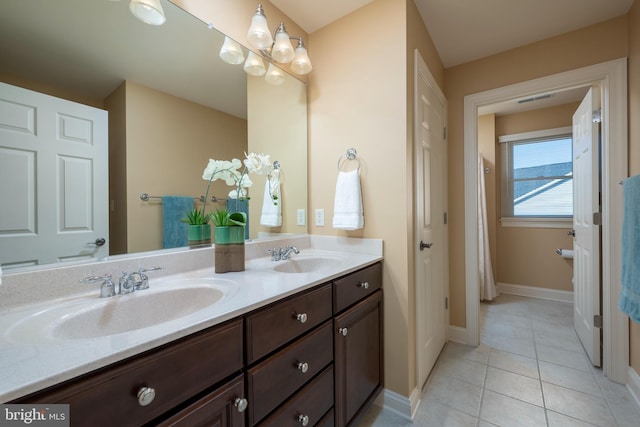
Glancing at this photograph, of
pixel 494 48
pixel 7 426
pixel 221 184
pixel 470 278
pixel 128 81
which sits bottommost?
pixel 470 278

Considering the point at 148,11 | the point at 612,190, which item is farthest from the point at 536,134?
the point at 148,11

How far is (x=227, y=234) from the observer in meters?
1.17

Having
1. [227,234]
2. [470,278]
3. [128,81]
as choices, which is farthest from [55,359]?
[470,278]

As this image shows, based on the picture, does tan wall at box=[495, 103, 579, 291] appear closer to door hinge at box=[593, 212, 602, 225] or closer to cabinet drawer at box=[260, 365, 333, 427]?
door hinge at box=[593, 212, 602, 225]

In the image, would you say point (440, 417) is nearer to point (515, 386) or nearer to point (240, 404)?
point (515, 386)

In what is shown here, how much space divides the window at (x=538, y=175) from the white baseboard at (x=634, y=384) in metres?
2.01

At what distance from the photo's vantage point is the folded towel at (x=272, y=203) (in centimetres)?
166

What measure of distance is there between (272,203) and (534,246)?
3.35 meters

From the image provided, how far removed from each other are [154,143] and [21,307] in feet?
2.31

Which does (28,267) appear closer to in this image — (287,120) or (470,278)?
(287,120)

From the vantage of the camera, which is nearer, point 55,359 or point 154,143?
point 55,359

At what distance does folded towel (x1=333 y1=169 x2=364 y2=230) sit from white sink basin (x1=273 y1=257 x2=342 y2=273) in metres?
0.21

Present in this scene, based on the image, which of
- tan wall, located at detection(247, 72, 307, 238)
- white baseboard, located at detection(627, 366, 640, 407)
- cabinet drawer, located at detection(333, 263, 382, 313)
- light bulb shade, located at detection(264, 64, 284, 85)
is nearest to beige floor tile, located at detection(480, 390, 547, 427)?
white baseboard, located at detection(627, 366, 640, 407)

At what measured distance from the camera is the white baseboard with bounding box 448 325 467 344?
7.28 ft
